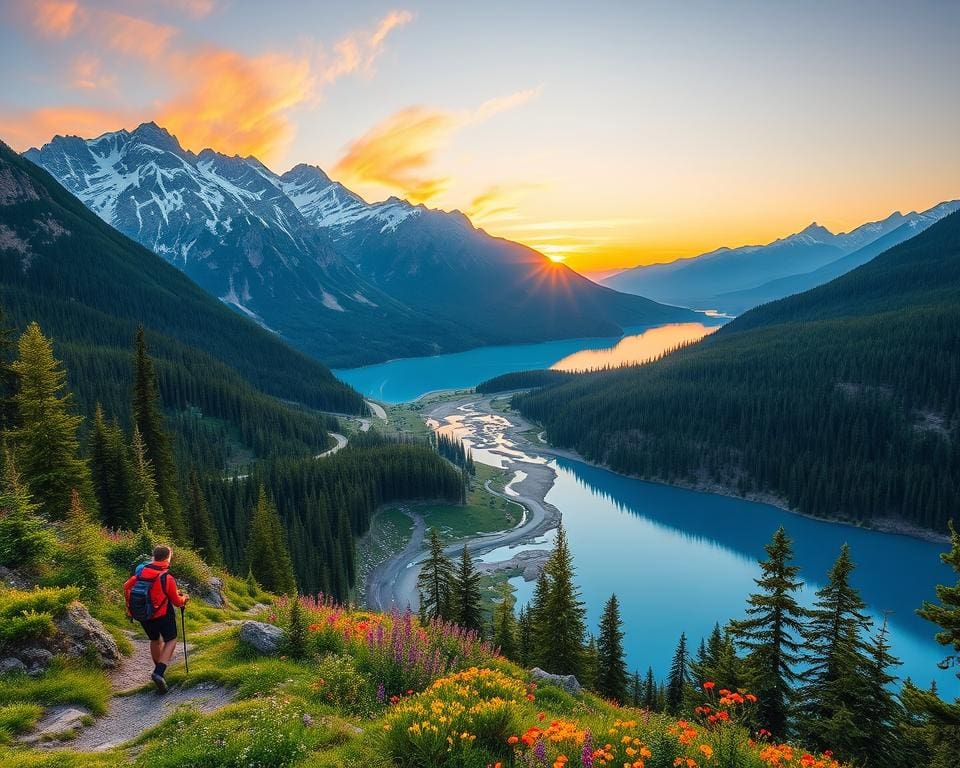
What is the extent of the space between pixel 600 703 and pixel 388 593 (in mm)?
62535

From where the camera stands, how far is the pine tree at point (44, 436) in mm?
28844

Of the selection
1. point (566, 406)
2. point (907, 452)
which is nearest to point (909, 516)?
point (907, 452)

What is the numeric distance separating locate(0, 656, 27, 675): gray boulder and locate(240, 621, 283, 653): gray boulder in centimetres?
423

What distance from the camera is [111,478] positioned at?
37.5 m

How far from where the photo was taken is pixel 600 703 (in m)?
15.3

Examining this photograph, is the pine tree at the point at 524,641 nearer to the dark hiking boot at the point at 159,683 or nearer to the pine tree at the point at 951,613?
the pine tree at the point at 951,613

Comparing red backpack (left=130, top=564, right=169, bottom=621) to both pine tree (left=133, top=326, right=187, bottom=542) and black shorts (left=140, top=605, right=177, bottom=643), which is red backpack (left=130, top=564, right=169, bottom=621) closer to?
black shorts (left=140, top=605, right=177, bottom=643)

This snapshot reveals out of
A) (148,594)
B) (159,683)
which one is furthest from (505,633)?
(148,594)

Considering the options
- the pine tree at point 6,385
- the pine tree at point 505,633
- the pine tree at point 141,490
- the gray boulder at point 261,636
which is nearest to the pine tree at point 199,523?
the pine tree at point 141,490

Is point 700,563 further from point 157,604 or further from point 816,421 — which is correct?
point 157,604

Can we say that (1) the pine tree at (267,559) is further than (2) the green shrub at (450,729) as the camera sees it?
Yes

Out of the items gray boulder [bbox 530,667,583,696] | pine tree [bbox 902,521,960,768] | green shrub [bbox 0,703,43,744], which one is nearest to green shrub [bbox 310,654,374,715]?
green shrub [bbox 0,703,43,744]

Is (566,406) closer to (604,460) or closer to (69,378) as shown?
(604,460)

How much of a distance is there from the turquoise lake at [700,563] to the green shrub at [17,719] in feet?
214
